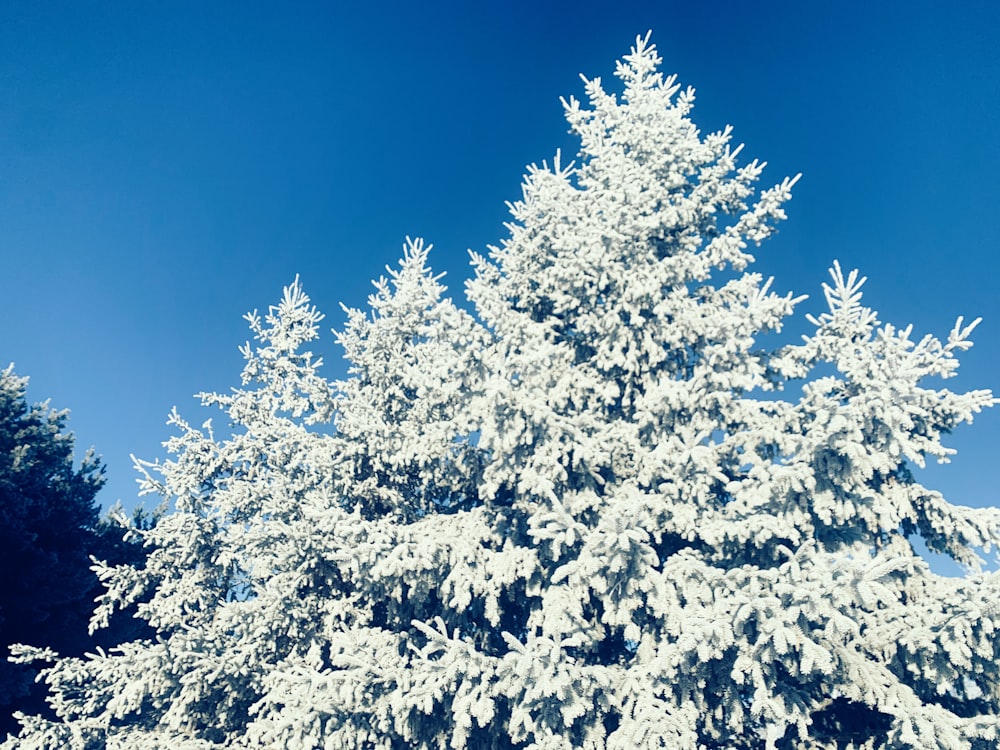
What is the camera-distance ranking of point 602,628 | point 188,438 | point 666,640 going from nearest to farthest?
point 666,640 → point 602,628 → point 188,438

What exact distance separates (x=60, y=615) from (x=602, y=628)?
1743cm

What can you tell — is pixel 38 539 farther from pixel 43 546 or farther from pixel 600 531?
pixel 600 531

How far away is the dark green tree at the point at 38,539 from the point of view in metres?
16.8

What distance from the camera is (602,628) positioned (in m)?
8.76

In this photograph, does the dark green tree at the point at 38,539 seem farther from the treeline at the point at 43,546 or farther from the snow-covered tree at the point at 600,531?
the snow-covered tree at the point at 600,531

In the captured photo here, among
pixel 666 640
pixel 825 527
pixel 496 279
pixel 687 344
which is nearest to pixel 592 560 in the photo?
pixel 666 640

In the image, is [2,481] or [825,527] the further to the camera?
[2,481]

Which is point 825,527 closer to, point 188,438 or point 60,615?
point 188,438

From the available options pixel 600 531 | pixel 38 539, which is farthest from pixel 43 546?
pixel 600 531

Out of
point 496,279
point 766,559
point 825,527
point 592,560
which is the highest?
point 496,279

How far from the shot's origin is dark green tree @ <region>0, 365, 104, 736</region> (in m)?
16.8

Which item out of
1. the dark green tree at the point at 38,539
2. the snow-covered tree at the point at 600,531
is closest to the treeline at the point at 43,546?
the dark green tree at the point at 38,539

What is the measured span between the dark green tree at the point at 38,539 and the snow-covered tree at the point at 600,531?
6.70m

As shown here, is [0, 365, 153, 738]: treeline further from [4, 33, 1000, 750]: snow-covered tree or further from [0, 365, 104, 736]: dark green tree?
[4, 33, 1000, 750]: snow-covered tree
